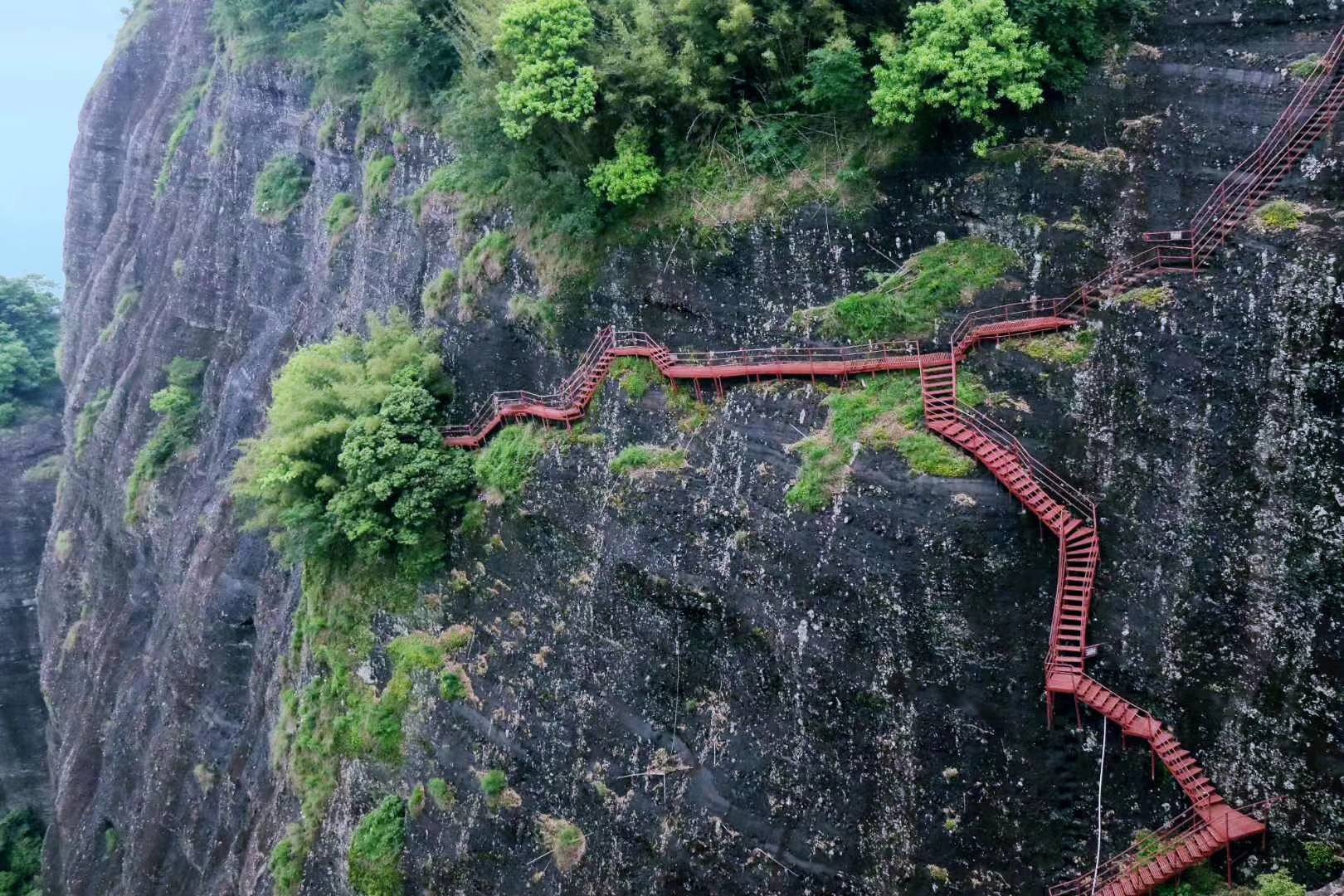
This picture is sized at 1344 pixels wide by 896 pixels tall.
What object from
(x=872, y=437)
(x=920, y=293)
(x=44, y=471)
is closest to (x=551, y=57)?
(x=920, y=293)

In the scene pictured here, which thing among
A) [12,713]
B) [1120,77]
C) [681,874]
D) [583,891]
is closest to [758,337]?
[1120,77]

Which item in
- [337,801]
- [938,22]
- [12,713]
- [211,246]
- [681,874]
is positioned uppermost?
[938,22]

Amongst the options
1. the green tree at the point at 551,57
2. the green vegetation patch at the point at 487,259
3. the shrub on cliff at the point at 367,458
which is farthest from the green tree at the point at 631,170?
the shrub on cliff at the point at 367,458

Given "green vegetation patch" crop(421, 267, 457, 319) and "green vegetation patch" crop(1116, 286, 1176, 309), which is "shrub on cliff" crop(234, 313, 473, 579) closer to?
"green vegetation patch" crop(421, 267, 457, 319)

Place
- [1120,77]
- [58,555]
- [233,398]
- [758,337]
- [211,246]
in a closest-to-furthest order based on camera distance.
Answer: [1120,77]
[758,337]
[233,398]
[211,246]
[58,555]

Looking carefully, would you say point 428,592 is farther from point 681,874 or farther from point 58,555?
point 58,555

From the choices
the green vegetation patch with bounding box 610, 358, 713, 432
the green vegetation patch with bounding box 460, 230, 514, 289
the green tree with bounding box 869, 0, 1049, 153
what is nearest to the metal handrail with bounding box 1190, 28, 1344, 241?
the green tree with bounding box 869, 0, 1049, 153
